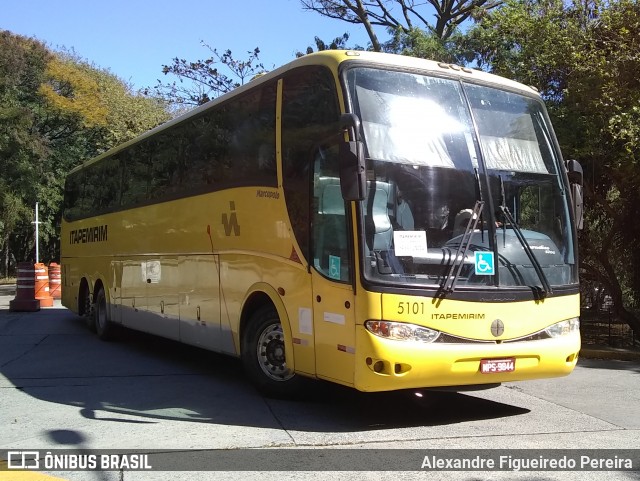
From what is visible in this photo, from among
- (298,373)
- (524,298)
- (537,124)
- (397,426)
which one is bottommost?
(397,426)

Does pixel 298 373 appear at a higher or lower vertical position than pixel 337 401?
higher

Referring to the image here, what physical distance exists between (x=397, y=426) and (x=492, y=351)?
1.20 meters

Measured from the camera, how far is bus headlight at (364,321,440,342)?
5.65 m

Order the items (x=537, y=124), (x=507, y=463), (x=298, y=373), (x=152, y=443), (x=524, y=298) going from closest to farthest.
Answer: (x=507, y=463) → (x=152, y=443) → (x=524, y=298) → (x=298, y=373) → (x=537, y=124)

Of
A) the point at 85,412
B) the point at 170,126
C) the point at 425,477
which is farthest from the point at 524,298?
the point at 170,126

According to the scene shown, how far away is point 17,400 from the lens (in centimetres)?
734

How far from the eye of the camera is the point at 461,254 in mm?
5918

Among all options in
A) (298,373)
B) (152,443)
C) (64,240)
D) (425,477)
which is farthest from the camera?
(64,240)

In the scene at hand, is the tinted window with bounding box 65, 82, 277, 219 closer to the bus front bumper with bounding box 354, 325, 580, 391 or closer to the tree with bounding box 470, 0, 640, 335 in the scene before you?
the bus front bumper with bounding box 354, 325, 580, 391

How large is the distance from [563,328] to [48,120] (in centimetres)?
3573

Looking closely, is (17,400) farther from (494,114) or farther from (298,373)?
(494,114)

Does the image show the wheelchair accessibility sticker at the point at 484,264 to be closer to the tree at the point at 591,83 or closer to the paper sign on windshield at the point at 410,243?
the paper sign on windshield at the point at 410,243

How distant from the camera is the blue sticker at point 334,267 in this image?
19.8ft

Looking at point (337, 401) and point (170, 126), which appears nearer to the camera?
point (337, 401)
